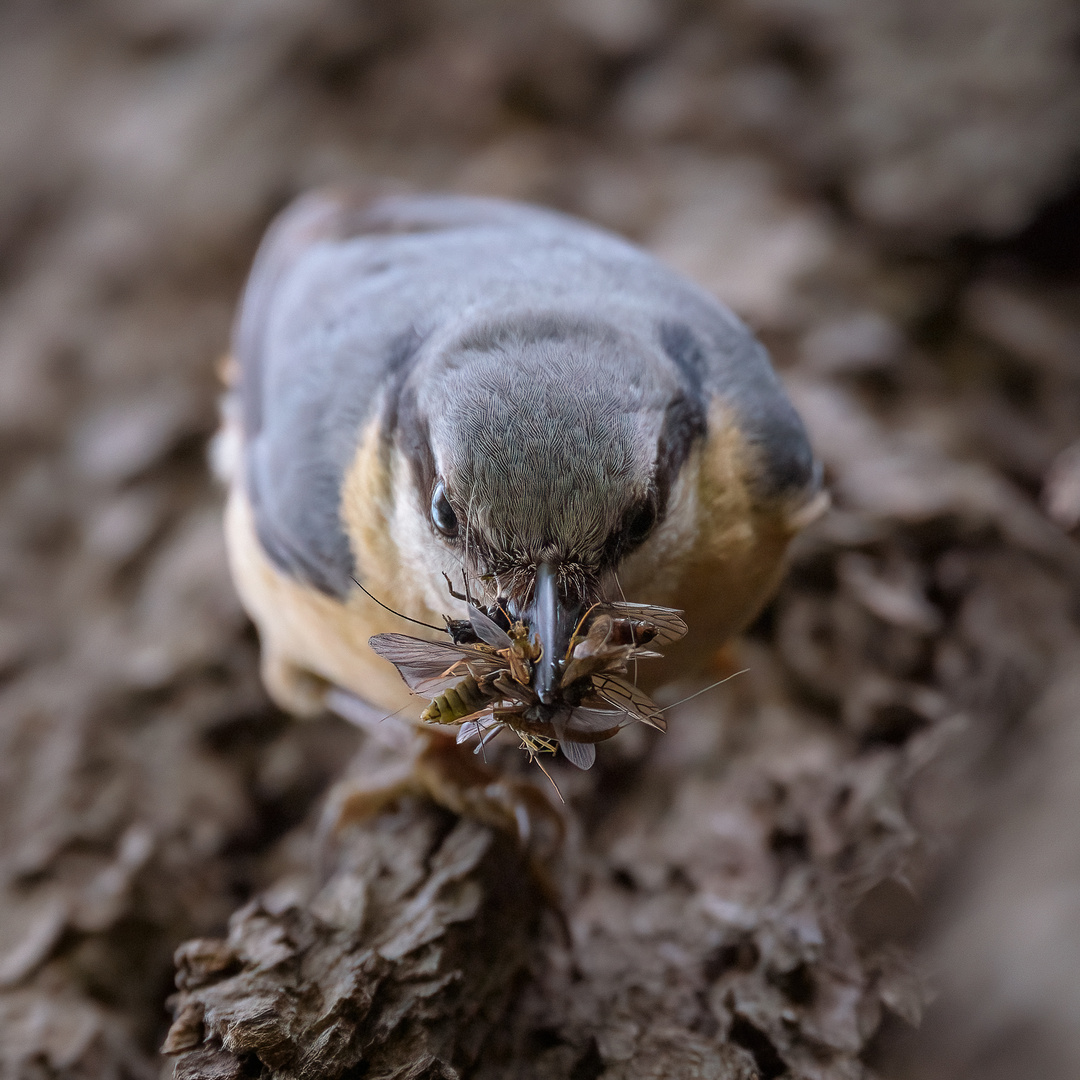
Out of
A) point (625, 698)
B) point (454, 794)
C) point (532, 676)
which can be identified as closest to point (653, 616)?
point (625, 698)

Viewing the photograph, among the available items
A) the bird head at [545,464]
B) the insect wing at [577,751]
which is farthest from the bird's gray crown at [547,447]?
the insect wing at [577,751]

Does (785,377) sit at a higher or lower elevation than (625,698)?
lower

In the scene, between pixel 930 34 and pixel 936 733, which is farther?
pixel 930 34

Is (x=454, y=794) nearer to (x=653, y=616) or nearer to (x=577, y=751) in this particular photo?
(x=577, y=751)

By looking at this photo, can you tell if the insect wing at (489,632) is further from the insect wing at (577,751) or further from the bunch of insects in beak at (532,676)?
the insect wing at (577,751)

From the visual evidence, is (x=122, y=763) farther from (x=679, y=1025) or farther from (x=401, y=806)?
(x=679, y=1025)

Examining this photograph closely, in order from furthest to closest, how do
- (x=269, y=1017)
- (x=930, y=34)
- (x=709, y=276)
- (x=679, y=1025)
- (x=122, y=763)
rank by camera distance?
(x=930, y=34) < (x=709, y=276) < (x=122, y=763) < (x=679, y=1025) < (x=269, y=1017)

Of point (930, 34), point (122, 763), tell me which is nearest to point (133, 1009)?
point (122, 763)

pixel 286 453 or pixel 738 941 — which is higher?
pixel 286 453
